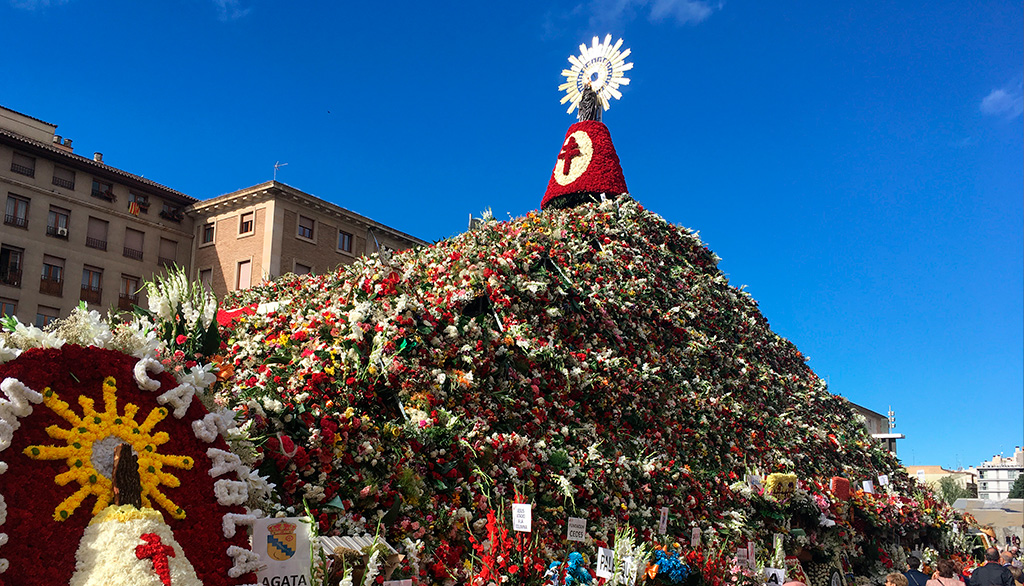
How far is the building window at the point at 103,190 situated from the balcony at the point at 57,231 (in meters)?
2.13

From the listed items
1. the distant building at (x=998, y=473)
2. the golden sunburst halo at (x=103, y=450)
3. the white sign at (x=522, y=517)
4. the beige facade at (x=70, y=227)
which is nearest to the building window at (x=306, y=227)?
the beige facade at (x=70, y=227)

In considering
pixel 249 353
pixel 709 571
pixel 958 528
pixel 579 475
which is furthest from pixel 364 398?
pixel 958 528

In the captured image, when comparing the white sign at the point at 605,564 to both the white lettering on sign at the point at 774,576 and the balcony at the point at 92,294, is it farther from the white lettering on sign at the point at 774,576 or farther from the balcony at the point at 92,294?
the balcony at the point at 92,294

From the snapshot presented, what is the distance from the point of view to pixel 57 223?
1174 inches

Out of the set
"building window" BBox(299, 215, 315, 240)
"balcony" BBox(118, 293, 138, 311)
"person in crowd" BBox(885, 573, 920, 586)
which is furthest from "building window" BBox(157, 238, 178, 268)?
"person in crowd" BBox(885, 573, 920, 586)

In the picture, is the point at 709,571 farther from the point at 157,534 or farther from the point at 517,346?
the point at 157,534

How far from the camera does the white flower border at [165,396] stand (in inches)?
206

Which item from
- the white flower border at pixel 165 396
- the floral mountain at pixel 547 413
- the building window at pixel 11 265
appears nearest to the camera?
the white flower border at pixel 165 396

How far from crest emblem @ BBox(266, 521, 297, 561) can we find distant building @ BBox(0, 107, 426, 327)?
23.3 metres

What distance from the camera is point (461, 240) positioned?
15570 millimetres

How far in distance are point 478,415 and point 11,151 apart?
2768 centimetres

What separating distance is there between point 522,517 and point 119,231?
97.5ft

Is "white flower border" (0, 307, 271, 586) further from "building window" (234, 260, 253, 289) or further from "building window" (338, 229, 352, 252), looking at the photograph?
"building window" (338, 229, 352, 252)

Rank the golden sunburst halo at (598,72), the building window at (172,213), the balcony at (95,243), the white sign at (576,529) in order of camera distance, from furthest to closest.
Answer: the building window at (172,213) < the balcony at (95,243) < the golden sunburst halo at (598,72) < the white sign at (576,529)
